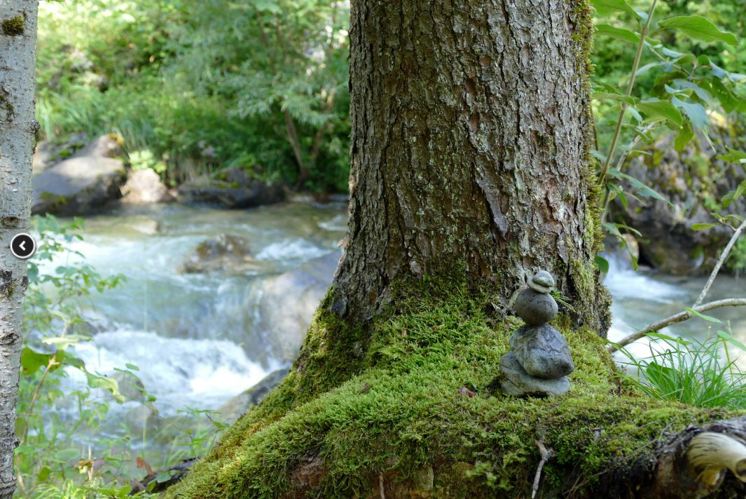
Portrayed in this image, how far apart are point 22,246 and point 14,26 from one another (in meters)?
0.56

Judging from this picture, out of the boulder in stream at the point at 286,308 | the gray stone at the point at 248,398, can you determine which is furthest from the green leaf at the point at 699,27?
the boulder in stream at the point at 286,308

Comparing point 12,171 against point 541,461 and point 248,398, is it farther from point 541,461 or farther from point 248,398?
point 248,398

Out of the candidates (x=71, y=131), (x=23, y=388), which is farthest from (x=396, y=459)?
(x=71, y=131)

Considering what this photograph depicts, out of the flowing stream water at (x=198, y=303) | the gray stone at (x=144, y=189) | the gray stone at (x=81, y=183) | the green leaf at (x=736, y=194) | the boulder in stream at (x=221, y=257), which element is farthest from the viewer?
the gray stone at (x=144, y=189)

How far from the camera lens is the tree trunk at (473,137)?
2.02m

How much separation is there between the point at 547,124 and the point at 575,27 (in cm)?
34

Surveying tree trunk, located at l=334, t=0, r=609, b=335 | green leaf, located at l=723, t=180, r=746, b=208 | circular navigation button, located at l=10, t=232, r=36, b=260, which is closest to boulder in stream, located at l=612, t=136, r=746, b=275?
green leaf, located at l=723, t=180, r=746, b=208

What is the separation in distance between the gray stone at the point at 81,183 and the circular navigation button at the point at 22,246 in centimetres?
880

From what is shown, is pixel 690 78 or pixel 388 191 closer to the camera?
pixel 388 191

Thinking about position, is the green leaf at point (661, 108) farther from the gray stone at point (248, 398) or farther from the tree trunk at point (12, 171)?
the gray stone at point (248, 398)

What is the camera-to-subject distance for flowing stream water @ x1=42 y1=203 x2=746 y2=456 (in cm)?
657

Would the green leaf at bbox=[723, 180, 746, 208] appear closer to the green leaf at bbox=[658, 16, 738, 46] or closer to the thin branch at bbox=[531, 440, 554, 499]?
the green leaf at bbox=[658, 16, 738, 46]

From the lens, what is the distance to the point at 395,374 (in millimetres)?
1981

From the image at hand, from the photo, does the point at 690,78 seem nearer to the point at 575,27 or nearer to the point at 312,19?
the point at 575,27
